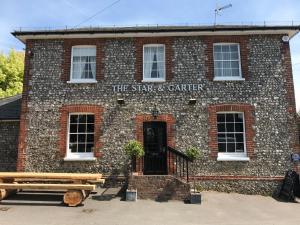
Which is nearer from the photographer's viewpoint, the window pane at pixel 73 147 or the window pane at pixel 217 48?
the window pane at pixel 73 147

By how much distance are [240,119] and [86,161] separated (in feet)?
21.5

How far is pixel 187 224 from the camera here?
8.95 metres

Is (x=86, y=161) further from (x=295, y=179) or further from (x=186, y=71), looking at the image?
(x=295, y=179)

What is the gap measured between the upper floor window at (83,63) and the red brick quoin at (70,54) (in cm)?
19

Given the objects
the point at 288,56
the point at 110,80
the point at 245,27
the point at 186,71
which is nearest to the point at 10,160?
the point at 110,80

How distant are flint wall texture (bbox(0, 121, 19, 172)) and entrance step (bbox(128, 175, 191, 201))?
19.6 ft

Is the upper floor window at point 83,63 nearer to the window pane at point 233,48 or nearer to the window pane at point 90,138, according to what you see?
the window pane at point 90,138

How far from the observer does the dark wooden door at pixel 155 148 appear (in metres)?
13.6

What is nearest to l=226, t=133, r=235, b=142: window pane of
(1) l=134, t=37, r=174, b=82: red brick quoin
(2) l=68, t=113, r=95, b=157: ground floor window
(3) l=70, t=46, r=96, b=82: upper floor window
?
(1) l=134, t=37, r=174, b=82: red brick quoin

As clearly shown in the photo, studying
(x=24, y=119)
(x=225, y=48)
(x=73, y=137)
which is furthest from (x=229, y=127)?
(x=24, y=119)

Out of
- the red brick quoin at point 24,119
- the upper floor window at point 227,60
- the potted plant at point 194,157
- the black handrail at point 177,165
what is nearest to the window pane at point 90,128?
Answer: the red brick quoin at point 24,119

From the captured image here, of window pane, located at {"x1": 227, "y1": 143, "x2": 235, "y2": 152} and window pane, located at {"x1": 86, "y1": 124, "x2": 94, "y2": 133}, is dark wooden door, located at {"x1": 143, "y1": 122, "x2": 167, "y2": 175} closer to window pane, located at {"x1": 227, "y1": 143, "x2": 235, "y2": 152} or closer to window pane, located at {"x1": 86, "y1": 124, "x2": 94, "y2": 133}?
window pane, located at {"x1": 86, "y1": 124, "x2": 94, "y2": 133}

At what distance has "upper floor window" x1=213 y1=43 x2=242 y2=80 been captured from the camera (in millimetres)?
14195

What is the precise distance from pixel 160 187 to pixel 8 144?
7347 mm
